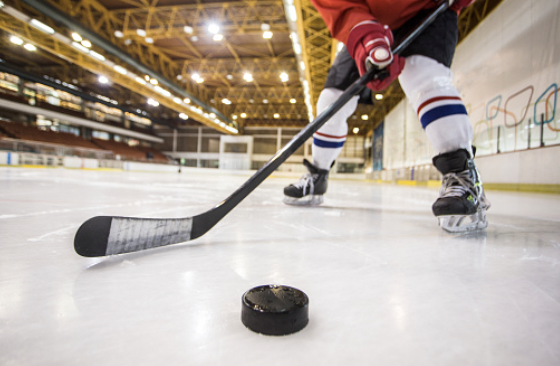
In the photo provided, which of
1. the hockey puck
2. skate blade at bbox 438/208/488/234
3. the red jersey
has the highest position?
the red jersey

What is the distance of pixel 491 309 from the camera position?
0.32 m

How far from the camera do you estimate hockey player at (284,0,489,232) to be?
0.84 metres

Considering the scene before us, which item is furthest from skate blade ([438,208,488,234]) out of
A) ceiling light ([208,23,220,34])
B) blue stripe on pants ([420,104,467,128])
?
ceiling light ([208,23,220,34])

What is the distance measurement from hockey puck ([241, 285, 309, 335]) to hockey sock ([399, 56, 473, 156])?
0.87 m

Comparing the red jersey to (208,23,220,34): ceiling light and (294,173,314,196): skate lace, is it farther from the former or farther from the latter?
(208,23,220,34): ceiling light

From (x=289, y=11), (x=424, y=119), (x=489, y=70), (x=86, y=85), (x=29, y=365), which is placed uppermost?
(x=86, y=85)

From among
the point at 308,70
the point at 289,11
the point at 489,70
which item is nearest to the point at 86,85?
the point at 308,70

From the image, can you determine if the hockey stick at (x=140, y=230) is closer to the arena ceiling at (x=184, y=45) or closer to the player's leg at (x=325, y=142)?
the player's leg at (x=325, y=142)

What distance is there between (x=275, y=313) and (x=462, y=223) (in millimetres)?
768

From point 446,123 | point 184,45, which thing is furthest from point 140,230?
point 184,45

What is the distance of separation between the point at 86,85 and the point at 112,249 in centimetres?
1928

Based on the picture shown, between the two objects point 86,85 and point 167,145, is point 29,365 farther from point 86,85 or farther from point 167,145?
point 167,145

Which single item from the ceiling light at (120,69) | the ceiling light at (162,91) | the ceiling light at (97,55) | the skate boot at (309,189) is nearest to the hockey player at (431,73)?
the skate boot at (309,189)

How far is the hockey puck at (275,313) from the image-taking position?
0.83ft
